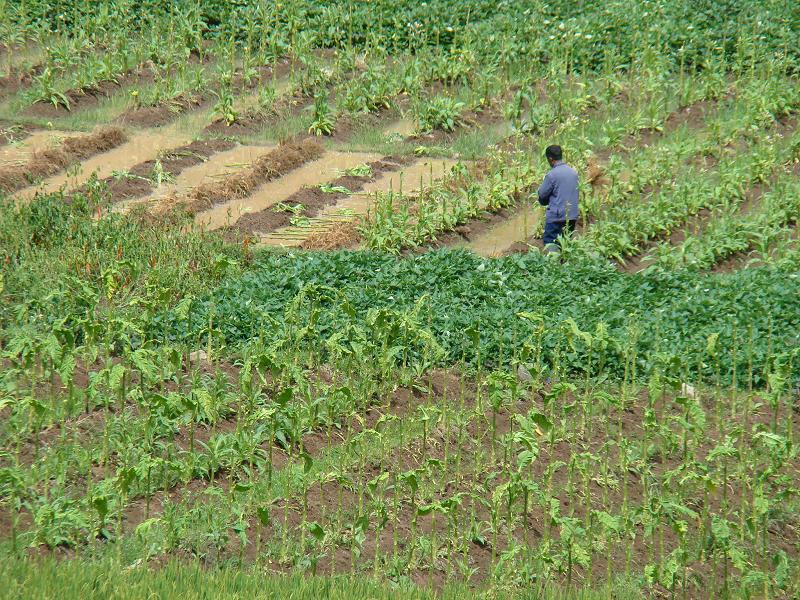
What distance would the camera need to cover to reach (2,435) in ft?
27.8

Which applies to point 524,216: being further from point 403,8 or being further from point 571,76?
point 403,8

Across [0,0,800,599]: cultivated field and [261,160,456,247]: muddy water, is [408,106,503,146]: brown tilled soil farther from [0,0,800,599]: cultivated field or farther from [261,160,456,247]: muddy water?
[261,160,456,247]: muddy water

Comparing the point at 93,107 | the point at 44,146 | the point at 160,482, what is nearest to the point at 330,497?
the point at 160,482

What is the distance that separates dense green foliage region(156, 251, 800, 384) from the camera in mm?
10094

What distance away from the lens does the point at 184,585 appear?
6262mm

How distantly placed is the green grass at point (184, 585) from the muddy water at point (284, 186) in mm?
7148

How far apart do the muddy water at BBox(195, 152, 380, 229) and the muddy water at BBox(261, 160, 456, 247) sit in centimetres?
61

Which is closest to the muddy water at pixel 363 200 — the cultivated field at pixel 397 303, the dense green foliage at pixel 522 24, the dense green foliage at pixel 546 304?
the cultivated field at pixel 397 303

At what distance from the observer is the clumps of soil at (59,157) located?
14.9 metres

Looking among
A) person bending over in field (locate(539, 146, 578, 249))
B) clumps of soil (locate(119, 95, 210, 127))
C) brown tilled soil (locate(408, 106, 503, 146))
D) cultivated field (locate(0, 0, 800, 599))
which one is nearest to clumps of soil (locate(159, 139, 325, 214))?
cultivated field (locate(0, 0, 800, 599))

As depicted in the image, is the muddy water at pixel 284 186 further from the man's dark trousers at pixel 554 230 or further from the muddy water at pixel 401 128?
the man's dark trousers at pixel 554 230

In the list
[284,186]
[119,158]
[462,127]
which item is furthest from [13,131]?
[462,127]

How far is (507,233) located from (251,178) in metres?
3.35

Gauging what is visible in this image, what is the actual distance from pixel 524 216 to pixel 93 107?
23.3 ft
